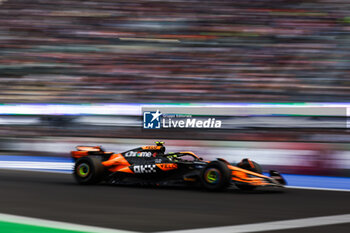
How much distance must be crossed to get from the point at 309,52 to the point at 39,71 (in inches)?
355

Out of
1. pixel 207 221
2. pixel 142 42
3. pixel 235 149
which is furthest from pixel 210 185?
pixel 142 42

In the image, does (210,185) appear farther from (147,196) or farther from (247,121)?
(247,121)

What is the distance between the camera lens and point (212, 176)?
26.6ft

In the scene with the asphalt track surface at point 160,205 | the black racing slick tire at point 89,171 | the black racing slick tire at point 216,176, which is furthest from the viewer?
the black racing slick tire at point 89,171

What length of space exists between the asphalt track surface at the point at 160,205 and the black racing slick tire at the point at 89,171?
18 cm

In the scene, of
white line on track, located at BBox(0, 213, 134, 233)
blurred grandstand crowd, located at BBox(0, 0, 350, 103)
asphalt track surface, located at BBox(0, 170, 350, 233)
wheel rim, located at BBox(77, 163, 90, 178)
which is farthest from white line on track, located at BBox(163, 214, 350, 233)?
blurred grandstand crowd, located at BBox(0, 0, 350, 103)

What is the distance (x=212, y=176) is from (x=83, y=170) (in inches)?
87.8

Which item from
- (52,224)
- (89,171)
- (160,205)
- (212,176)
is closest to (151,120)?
(89,171)

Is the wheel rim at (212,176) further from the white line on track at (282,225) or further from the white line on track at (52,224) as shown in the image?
the white line on track at (52,224)

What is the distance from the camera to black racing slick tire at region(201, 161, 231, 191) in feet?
25.9

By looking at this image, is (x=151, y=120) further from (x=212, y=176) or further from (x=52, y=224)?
(x=52, y=224)

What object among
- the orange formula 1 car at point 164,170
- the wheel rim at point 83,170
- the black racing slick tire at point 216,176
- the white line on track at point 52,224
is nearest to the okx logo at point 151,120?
the orange formula 1 car at point 164,170

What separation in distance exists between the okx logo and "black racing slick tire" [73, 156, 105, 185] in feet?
15.9

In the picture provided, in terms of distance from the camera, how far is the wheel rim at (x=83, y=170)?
9039mm
